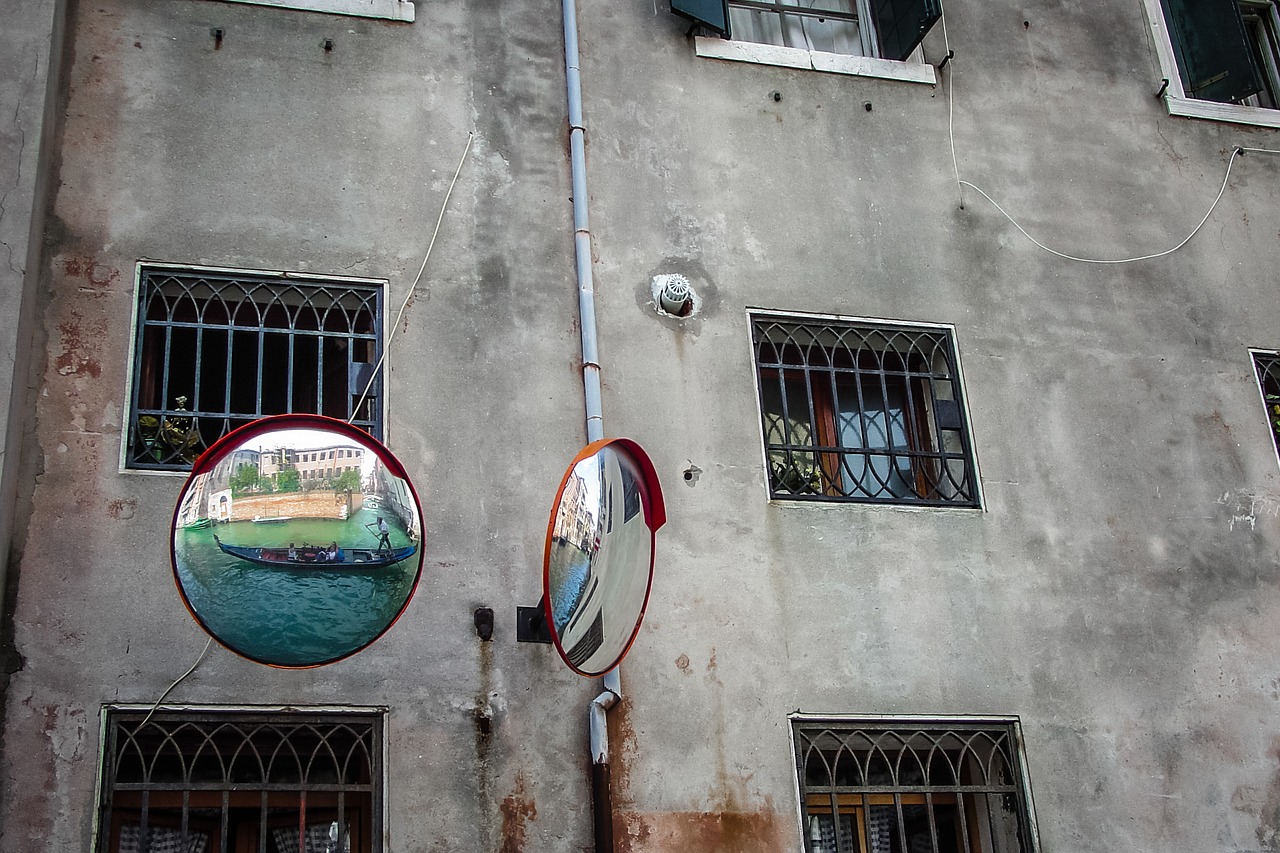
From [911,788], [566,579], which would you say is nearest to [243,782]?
[566,579]

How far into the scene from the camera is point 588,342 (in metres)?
8.42

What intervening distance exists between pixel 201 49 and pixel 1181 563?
7.02 metres

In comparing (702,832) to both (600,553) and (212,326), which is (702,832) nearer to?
(600,553)

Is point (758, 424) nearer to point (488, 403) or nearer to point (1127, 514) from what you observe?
point (488, 403)

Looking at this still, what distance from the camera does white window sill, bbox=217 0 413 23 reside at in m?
9.00

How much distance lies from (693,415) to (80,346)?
3.55 meters

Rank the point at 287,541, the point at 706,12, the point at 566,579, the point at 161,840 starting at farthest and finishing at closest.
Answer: the point at 706,12 → the point at 161,840 → the point at 566,579 → the point at 287,541

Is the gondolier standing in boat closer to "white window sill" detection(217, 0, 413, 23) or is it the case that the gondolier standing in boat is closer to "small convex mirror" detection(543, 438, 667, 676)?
"small convex mirror" detection(543, 438, 667, 676)

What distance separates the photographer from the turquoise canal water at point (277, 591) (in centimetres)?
582

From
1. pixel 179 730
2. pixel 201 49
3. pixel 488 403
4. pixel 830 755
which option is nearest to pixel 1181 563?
pixel 830 755

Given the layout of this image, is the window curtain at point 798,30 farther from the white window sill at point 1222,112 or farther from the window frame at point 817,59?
the white window sill at point 1222,112

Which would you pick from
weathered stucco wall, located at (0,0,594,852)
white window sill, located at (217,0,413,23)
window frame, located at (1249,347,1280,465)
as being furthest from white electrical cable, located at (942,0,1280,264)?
white window sill, located at (217,0,413,23)

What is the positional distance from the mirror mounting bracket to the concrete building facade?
25 cm

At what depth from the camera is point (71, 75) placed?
27.7ft
